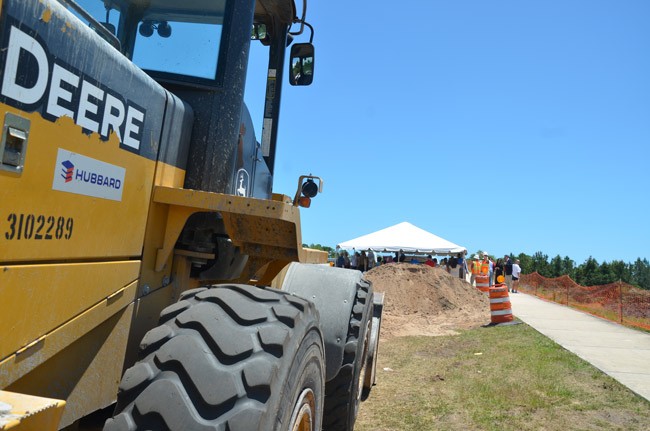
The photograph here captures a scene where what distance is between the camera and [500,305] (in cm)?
1314

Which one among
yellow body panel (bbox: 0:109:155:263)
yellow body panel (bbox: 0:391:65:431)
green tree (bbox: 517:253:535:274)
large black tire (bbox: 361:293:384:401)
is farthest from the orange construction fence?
green tree (bbox: 517:253:535:274)

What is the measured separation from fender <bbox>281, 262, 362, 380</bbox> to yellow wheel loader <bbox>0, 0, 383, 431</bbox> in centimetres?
104

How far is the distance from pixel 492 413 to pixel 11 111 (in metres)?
5.45

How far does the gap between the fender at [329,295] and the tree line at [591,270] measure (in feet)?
138

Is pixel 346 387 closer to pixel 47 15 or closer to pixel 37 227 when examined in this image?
pixel 37 227

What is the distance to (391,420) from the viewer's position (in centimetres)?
535

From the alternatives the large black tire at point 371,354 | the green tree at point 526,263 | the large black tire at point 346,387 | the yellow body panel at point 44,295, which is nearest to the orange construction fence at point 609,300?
the large black tire at point 371,354

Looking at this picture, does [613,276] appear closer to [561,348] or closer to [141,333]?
[561,348]

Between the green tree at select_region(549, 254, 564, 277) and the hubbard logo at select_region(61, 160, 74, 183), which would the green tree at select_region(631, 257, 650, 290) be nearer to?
the green tree at select_region(549, 254, 564, 277)

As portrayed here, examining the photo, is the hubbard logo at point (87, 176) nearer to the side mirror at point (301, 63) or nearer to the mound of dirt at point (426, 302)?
the side mirror at point (301, 63)

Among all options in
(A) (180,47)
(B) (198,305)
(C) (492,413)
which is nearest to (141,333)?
(B) (198,305)

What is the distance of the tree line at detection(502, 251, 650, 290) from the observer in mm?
50438

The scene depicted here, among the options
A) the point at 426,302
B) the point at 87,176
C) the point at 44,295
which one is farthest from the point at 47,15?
the point at 426,302

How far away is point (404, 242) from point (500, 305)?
420 inches
